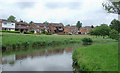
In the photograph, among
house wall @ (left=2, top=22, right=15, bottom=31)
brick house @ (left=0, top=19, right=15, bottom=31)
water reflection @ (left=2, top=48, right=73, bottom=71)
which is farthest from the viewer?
house wall @ (left=2, top=22, right=15, bottom=31)

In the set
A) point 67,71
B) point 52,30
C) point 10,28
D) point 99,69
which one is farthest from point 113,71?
point 52,30

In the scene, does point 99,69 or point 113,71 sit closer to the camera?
point 113,71

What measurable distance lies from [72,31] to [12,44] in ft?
272

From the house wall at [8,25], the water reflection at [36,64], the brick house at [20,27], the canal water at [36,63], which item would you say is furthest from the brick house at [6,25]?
the water reflection at [36,64]

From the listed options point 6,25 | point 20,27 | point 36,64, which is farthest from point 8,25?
point 36,64

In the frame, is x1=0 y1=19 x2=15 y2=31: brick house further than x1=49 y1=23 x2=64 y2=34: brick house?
No

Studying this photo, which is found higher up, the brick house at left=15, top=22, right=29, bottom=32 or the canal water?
the brick house at left=15, top=22, right=29, bottom=32

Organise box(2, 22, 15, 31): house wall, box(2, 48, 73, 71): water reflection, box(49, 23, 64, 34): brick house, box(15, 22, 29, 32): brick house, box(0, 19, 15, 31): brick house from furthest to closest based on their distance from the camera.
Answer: box(49, 23, 64, 34): brick house, box(15, 22, 29, 32): brick house, box(2, 22, 15, 31): house wall, box(0, 19, 15, 31): brick house, box(2, 48, 73, 71): water reflection

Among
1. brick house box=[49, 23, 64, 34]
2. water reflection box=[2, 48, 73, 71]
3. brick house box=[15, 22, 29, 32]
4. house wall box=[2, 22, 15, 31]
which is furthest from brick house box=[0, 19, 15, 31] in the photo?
water reflection box=[2, 48, 73, 71]

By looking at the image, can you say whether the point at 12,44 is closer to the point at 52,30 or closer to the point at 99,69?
the point at 99,69

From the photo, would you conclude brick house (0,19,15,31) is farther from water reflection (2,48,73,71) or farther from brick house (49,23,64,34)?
Result: water reflection (2,48,73,71)

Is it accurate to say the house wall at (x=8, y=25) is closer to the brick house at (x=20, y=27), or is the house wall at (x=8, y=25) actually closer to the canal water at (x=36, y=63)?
the brick house at (x=20, y=27)

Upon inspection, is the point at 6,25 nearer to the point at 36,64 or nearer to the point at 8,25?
the point at 8,25

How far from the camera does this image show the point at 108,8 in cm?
1544
